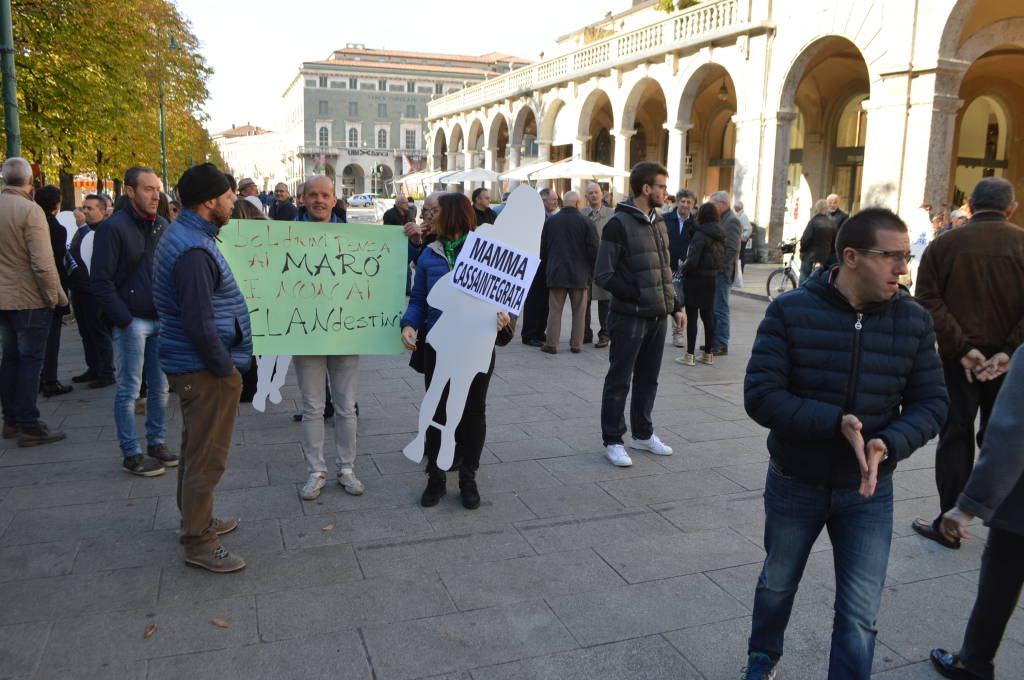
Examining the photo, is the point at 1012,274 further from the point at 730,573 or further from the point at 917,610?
the point at 730,573

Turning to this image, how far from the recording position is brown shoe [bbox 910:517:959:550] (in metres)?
4.25

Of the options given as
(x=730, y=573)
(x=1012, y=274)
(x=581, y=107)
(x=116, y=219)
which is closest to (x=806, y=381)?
(x=730, y=573)

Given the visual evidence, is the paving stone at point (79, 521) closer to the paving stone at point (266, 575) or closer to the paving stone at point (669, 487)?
the paving stone at point (266, 575)

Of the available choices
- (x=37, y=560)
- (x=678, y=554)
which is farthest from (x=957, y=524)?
(x=37, y=560)

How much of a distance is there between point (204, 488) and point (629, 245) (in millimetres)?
3140

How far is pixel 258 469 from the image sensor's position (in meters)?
5.27

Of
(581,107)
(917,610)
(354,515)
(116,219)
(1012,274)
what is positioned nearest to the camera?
(917,610)

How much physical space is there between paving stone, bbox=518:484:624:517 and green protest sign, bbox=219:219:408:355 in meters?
1.29

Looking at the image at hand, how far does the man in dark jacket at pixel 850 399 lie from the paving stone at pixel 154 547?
2.75m

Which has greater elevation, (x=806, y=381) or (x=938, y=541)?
(x=806, y=381)

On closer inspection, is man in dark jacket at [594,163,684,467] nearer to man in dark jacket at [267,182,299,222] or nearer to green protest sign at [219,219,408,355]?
green protest sign at [219,219,408,355]

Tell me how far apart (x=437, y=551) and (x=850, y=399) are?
2.35 metres

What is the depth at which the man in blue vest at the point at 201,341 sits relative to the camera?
356cm

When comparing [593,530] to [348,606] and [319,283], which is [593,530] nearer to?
[348,606]
